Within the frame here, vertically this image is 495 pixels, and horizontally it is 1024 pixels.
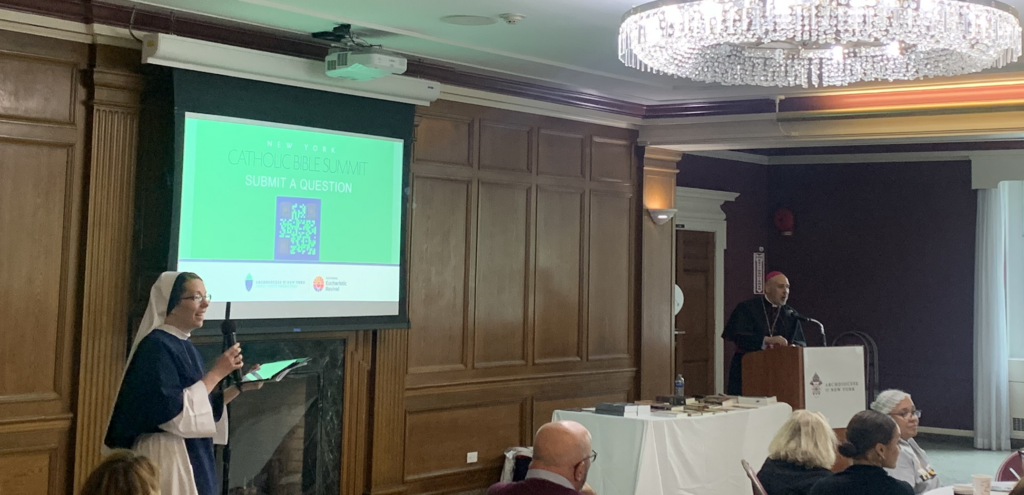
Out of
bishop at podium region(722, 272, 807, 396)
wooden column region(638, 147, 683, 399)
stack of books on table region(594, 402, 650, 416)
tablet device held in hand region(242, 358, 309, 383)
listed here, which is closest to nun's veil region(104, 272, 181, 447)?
tablet device held in hand region(242, 358, 309, 383)

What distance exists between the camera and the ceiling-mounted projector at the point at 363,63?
495 cm

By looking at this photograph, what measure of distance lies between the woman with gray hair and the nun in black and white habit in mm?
2725

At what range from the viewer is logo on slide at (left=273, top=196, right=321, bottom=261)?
5125 mm

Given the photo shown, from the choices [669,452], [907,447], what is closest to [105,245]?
[669,452]

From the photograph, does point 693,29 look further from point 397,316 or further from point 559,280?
point 559,280

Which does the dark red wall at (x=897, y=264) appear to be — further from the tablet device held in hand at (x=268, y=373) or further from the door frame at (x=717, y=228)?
the tablet device held in hand at (x=268, y=373)

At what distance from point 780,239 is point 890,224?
3.52 feet

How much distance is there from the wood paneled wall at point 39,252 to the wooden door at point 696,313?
18.0 feet

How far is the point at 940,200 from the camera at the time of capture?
8.89 metres

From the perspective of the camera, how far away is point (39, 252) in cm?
451

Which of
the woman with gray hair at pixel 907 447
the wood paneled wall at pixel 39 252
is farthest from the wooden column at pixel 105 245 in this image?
the woman with gray hair at pixel 907 447

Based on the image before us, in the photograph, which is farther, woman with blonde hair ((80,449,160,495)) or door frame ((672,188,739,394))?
door frame ((672,188,739,394))

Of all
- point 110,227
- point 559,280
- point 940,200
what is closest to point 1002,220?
point 940,200

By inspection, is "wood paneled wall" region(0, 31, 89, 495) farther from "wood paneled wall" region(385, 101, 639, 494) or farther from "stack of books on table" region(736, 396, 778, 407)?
"stack of books on table" region(736, 396, 778, 407)
